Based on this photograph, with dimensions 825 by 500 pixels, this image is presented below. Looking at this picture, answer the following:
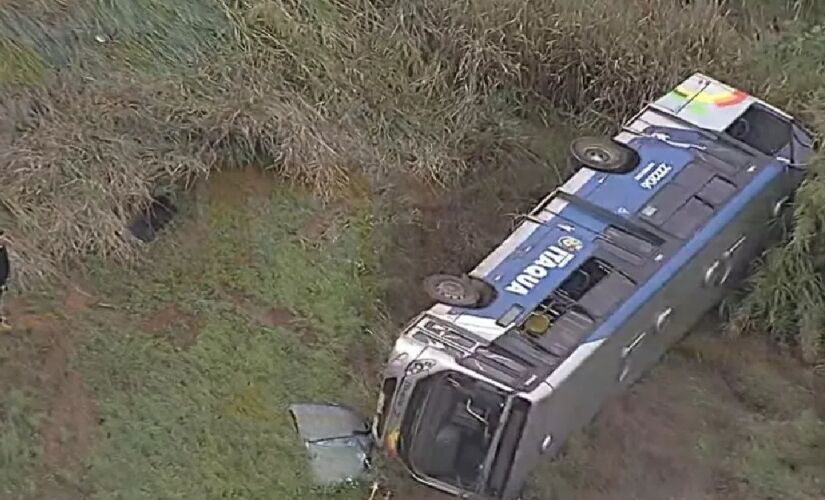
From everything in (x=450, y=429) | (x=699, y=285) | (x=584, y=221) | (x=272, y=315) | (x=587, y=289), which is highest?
(x=584, y=221)

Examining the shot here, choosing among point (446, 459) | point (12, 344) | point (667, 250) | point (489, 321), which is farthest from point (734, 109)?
point (12, 344)

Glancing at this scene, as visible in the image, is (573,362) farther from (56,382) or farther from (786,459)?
(56,382)

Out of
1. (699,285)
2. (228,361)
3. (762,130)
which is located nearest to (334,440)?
(228,361)

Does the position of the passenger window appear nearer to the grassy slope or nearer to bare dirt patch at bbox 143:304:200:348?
the grassy slope

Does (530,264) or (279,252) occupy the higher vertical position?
(530,264)

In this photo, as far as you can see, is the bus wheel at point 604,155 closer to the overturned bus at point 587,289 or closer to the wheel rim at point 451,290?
the overturned bus at point 587,289

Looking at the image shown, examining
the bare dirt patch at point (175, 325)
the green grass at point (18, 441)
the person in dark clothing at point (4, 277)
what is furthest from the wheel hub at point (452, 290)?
the person in dark clothing at point (4, 277)
